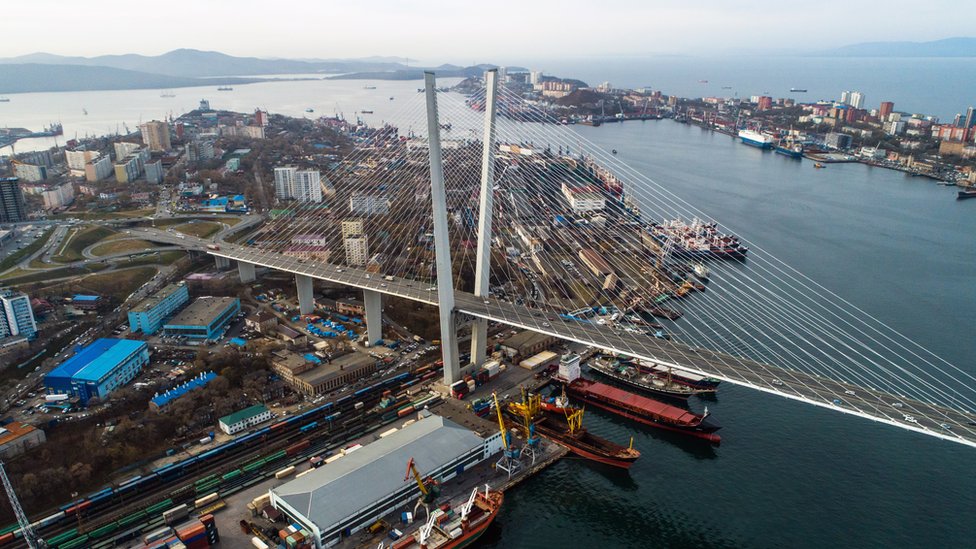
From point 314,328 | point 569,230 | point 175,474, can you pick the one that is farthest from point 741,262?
point 175,474

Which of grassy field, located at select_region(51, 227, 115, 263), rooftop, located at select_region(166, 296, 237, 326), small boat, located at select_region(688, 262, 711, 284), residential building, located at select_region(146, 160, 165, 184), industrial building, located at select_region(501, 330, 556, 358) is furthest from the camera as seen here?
residential building, located at select_region(146, 160, 165, 184)

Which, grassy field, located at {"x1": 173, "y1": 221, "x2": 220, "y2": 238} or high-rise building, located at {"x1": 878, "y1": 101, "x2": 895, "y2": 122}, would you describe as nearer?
grassy field, located at {"x1": 173, "y1": 221, "x2": 220, "y2": 238}

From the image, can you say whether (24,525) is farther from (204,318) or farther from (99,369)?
(204,318)

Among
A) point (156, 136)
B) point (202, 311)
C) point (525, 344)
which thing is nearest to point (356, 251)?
point (202, 311)

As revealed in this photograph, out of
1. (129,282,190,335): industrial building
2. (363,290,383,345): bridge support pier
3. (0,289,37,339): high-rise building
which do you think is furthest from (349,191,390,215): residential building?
(0,289,37,339): high-rise building

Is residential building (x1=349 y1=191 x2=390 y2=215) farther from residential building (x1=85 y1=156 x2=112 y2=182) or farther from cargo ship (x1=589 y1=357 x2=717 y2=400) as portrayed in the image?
residential building (x1=85 y1=156 x2=112 y2=182)

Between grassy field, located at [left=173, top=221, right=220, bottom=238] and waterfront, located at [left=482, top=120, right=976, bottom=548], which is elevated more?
grassy field, located at [left=173, top=221, right=220, bottom=238]
